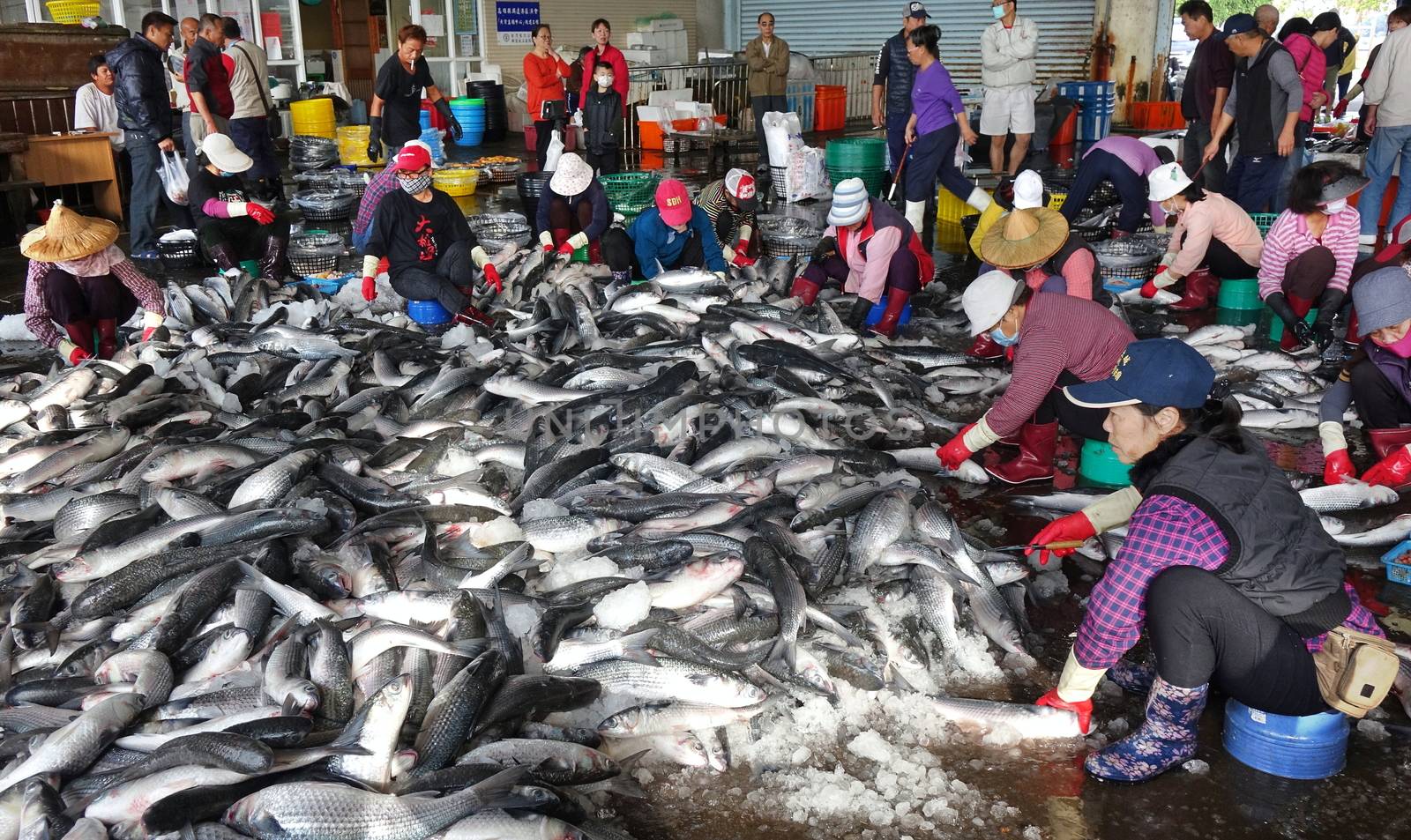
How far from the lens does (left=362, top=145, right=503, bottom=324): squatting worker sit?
6.72m

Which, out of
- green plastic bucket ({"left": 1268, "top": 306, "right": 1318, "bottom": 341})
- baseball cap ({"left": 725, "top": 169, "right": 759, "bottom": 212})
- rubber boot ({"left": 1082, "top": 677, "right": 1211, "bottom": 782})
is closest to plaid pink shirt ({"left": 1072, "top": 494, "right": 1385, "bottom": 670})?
rubber boot ({"left": 1082, "top": 677, "right": 1211, "bottom": 782})

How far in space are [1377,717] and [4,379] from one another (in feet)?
22.3

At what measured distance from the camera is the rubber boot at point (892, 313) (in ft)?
22.6

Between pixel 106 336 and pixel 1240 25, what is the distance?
8875 millimetres

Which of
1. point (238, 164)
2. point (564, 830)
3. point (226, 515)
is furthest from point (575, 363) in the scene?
point (238, 164)

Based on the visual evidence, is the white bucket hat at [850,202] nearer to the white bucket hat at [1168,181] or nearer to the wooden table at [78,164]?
the white bucket hat at [1168,181]

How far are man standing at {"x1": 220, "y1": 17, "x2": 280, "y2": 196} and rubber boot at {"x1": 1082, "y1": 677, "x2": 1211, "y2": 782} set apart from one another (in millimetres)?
9714

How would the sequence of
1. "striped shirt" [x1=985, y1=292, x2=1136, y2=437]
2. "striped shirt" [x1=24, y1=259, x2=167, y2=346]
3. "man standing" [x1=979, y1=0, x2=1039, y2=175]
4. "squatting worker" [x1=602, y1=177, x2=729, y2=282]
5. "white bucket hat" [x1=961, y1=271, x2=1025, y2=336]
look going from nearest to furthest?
"striped shirt" [x1=985, y1=292, x2=1136, y2=437], "white bucket hat" [x1=961, y1=271, x2=1025, y2=336], "striped shirt" [x1=24, y1=259, x2=167, y2=346], "squatting worker" [x1=602, y1=177, x2=729, y2=282], "man standing" [x1=979, y1=0, x2=1039, y2=175]

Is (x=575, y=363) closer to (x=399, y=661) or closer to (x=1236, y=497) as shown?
(x=399, y=661)

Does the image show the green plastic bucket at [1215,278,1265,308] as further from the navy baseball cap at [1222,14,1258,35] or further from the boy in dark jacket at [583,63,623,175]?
the boy in dark jacket at [583,63,623,175]

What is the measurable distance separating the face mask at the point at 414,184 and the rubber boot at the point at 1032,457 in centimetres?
425

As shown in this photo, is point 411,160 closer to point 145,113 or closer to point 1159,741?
point 145,113

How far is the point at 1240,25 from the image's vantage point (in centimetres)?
834

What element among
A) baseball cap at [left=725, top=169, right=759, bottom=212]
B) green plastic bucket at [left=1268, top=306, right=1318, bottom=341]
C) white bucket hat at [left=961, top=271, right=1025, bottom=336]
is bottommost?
green plastic bucket at [left=1268, top=306, right=1318, bottom=341]
